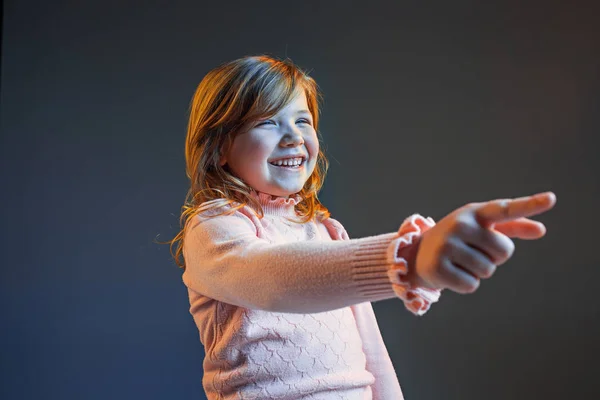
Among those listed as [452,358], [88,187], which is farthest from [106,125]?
[452,358]

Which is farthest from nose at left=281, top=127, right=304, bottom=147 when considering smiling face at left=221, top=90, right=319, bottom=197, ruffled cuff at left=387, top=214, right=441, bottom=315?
ruffled cuff at left=387, top=214, right=441, bottom=315

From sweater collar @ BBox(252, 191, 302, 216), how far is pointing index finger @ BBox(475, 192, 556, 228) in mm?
515

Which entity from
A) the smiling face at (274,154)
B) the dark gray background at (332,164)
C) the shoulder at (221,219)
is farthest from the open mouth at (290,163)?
the dark gray background at (332,164)

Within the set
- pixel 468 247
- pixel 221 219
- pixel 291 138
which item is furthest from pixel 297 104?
pixel 468 247

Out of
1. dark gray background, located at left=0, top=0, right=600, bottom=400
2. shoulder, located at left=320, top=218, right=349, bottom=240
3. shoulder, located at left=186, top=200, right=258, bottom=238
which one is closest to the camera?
shoulder, located at left=186, top=200, right=258, bottom=238

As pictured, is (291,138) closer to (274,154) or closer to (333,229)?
(274,154)

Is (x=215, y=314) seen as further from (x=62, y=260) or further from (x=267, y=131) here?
(x=62, y=260)

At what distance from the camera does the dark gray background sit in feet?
6.27

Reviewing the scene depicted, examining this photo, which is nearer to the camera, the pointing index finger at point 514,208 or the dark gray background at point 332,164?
the pointing index finger at point 514,208

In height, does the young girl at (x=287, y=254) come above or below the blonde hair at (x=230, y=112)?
below

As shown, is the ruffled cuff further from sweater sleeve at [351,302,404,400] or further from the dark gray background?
the dark gray background

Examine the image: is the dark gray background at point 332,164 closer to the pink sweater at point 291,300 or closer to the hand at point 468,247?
the pink sweater at point 291,300

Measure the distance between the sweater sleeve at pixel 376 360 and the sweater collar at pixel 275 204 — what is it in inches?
7.7

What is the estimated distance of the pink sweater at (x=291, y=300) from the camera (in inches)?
23.7
